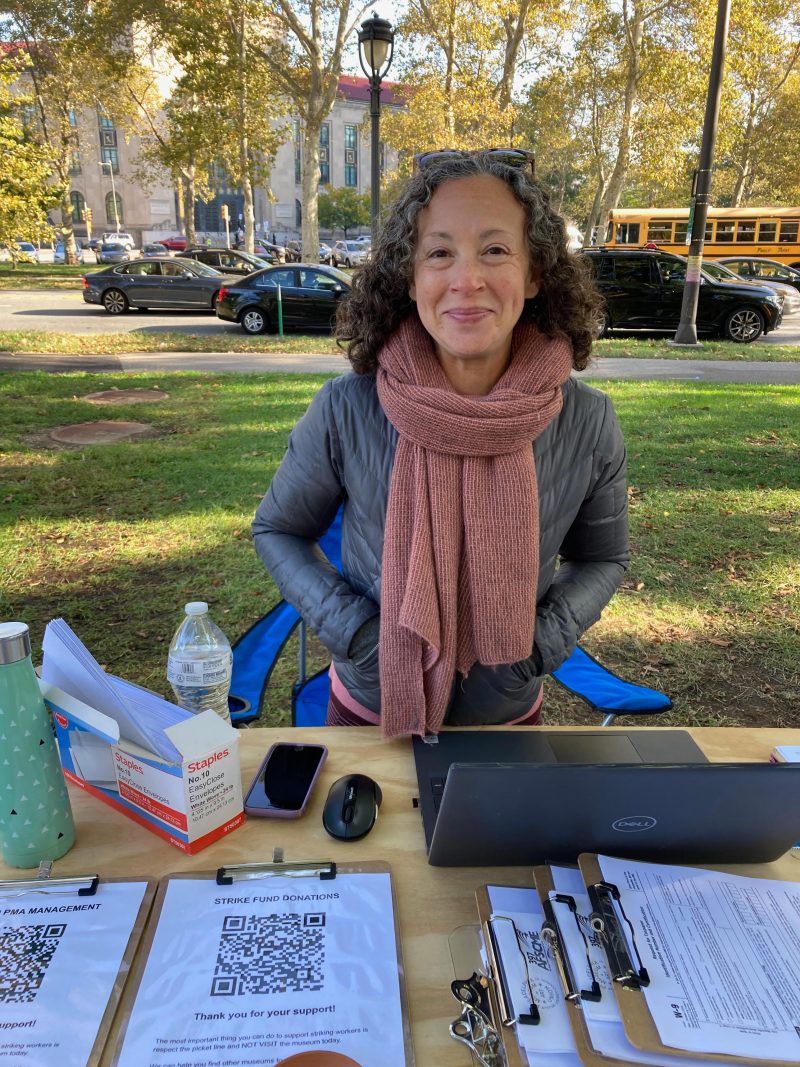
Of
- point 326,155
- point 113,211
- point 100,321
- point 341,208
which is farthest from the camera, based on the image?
point 326,155

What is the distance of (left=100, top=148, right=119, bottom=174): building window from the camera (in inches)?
2427

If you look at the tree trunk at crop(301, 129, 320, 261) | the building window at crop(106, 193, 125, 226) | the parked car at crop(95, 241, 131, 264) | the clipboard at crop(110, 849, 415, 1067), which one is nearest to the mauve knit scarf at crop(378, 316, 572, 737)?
the clipboard at crop(110, 849, 415, 1067)

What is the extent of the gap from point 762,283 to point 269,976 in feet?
59.3

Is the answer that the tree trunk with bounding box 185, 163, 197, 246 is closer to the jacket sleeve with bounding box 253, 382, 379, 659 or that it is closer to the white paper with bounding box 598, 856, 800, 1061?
the jacket sleeve with bounding box 253, 382, 379, 659

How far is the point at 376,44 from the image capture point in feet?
30.9

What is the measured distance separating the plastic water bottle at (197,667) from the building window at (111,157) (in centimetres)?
7031

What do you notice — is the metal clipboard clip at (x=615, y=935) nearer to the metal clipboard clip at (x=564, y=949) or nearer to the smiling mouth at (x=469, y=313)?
the metal clipboard clip at (x=564, y=949)

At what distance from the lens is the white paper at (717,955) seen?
2.93 ft

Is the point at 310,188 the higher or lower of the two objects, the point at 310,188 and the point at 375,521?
the higher

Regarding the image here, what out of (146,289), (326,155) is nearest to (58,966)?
(146,289)

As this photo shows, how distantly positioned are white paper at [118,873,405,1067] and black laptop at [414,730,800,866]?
183 millimetres

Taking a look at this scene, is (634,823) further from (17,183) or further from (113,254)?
(113,254)

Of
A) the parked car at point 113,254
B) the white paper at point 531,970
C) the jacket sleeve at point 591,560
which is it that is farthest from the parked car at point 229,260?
the white paper at point 531,970

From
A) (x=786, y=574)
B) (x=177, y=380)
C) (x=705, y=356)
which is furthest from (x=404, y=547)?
(x=705, y=356)
